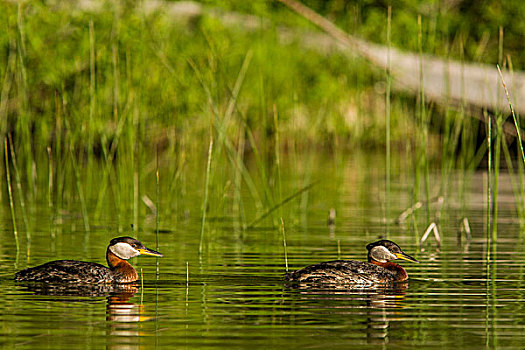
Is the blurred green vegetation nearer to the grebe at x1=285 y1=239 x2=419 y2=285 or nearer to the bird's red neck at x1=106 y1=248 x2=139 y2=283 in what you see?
the bird's red neck at x1=106 y1=248 x2=139 y2=283

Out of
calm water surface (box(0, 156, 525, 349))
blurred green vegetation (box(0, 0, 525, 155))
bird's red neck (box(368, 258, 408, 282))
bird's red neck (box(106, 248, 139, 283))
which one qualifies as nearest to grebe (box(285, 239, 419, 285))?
bird's red neck (box(368, 258, 408, 282))

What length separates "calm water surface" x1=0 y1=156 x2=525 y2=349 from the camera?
604 centimetres

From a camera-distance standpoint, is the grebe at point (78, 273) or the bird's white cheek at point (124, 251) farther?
the bird's white cheek at point (124, 251)

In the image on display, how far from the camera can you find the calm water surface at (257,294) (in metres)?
6.04

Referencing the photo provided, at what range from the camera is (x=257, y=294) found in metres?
7.53

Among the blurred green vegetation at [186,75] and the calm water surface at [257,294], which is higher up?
the blurred green vegetation at [186,75]

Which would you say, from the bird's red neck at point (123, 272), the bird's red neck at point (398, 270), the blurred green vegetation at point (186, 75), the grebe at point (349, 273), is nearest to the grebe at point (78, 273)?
the bird's red neck at point (123, 272)

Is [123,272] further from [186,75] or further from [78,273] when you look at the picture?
[186,75]

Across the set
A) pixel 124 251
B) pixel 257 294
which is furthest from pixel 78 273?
pixel 257 294

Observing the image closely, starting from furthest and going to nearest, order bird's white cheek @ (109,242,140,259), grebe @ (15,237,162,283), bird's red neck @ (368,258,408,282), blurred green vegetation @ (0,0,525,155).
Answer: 1. blurred green vegetation @ (0,0,525,155)
2. bird's white cheek @ (109,242,140,259)
3. bird's red neck @ (368,258,408,282)
4. grebe @ (15,237,162,283)

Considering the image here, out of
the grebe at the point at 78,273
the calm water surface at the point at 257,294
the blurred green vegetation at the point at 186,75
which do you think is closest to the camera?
the calm water surface at the point at 257,294

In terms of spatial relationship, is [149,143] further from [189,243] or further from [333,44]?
[189,243]

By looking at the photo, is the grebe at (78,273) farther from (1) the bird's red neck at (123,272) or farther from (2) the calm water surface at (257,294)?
(2) the calm water surface at (257,294)

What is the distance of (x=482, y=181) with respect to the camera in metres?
→ 19.8
